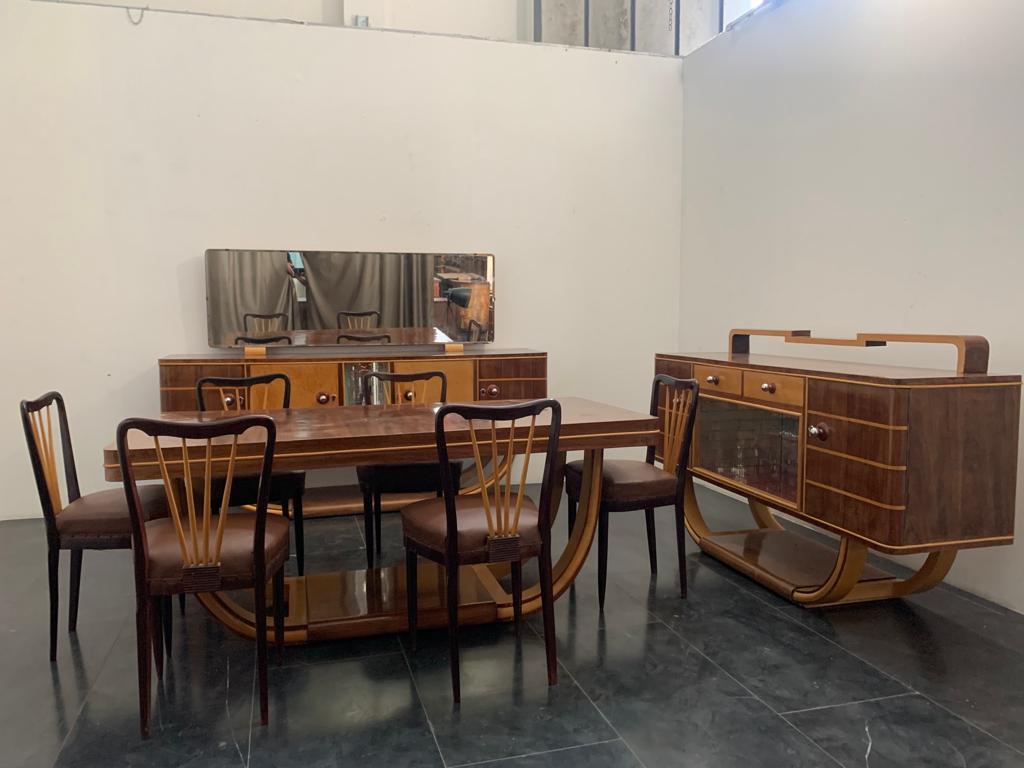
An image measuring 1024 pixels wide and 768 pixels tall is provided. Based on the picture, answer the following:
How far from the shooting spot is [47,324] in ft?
14.6

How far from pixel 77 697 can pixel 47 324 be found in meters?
2.75

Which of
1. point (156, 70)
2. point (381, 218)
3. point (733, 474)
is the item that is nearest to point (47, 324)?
point (156, 70)

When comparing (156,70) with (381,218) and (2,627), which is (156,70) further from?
(2,627)

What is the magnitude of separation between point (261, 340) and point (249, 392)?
983 millimetres

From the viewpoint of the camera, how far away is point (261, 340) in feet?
15.5

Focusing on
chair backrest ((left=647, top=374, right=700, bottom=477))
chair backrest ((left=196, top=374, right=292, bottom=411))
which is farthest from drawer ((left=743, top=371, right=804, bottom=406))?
chair backrest ((left=196, top=374, right=292, bottom=411))

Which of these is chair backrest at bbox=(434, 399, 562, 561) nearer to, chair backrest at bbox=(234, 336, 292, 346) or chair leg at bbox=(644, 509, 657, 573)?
chair leg at bbox=(644, 509, 657, 573)

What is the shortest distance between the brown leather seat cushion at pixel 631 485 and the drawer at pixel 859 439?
0.59 m

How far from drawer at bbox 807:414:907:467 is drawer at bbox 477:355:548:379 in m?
1.98

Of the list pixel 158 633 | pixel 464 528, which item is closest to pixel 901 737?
pixel 464 528

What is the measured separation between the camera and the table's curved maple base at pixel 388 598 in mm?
2758

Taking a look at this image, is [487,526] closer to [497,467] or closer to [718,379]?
[497,467]

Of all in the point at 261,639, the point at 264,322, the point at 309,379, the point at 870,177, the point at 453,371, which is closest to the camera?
the point at 261,639

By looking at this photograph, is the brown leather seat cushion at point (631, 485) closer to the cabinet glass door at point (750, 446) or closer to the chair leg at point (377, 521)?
the cabinet glass door at point (750, 446)
